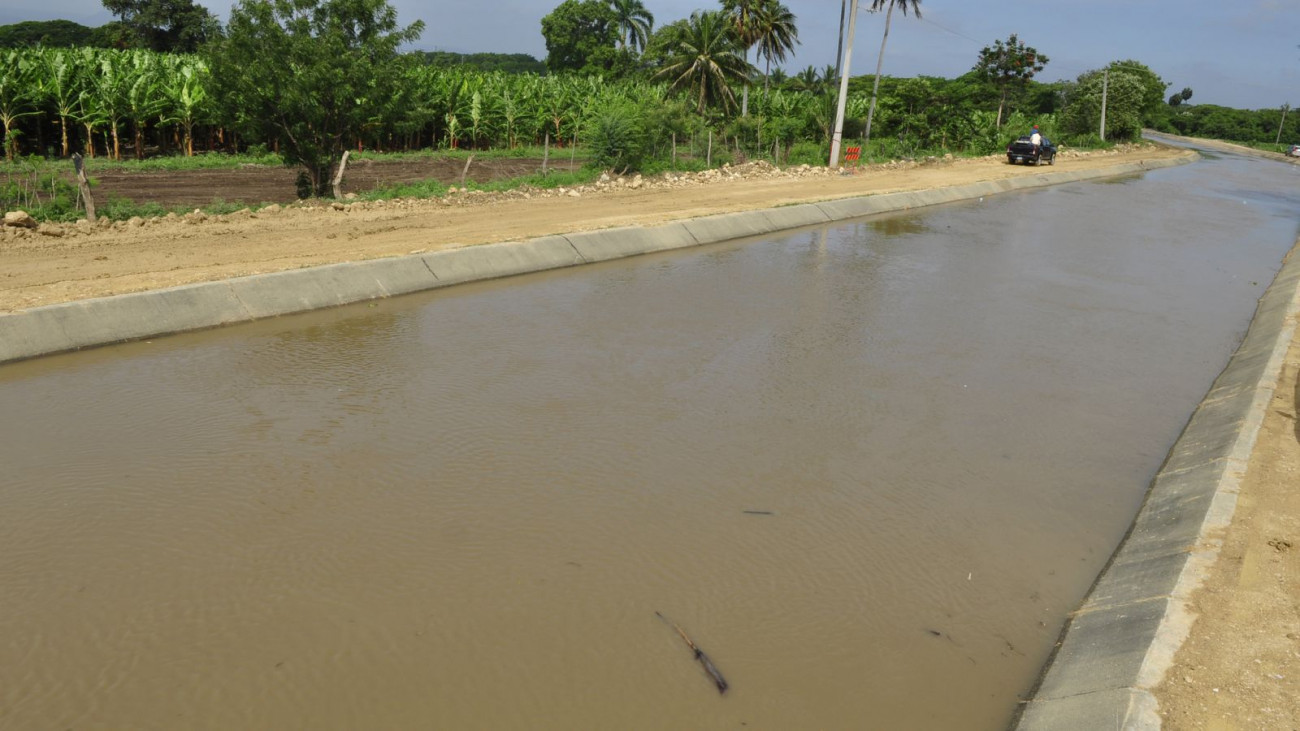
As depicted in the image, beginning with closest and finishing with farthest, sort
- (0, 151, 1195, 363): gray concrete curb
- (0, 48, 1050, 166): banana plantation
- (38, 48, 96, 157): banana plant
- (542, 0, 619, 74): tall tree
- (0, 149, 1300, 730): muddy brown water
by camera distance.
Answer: (0, 149, 1300, 730): muddy brown water → (0, 151, 1195, 363): gray concrete curb → (0, 48, 1050, 166): banana plantation → (38, 48, 96, 157): banana plant → (542, 0, 619, 74): tall tree

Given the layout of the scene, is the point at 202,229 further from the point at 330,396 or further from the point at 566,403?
the point at 566,403

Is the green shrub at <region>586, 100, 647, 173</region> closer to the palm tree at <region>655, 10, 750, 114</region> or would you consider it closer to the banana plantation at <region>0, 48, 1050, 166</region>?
the banana plantation at <region>0, 48, 1050, 166</region>

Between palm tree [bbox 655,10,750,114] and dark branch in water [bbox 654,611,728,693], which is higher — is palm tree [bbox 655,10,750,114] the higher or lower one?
the higher one

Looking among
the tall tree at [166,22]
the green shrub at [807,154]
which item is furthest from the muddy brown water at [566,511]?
the tall tree at [166,22]

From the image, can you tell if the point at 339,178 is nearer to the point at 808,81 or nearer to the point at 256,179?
the point at 256,179

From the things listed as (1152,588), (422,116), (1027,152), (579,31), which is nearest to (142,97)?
(422,116)

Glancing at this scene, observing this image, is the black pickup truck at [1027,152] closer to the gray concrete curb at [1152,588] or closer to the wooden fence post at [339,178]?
the wooden fence post at [339,178]

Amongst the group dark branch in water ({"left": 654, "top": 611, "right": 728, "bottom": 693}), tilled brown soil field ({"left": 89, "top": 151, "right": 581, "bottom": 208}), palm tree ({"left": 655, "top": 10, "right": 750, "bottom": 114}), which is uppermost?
palm tree ({"left": 655, "top": 10, "right": 750, "bottom": 114})

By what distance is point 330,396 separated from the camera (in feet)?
26.7

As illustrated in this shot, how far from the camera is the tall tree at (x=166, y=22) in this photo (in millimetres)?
48875

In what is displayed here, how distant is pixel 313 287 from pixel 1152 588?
370 inches

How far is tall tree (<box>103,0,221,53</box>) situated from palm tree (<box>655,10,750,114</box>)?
28183 millimetres

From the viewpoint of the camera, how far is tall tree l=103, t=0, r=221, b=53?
160 feet

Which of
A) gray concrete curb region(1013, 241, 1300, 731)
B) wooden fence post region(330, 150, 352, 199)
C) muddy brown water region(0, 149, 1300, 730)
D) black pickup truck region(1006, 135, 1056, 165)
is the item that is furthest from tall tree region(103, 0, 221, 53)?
gray concrete curb region(1013, 241, 1300, 731)
